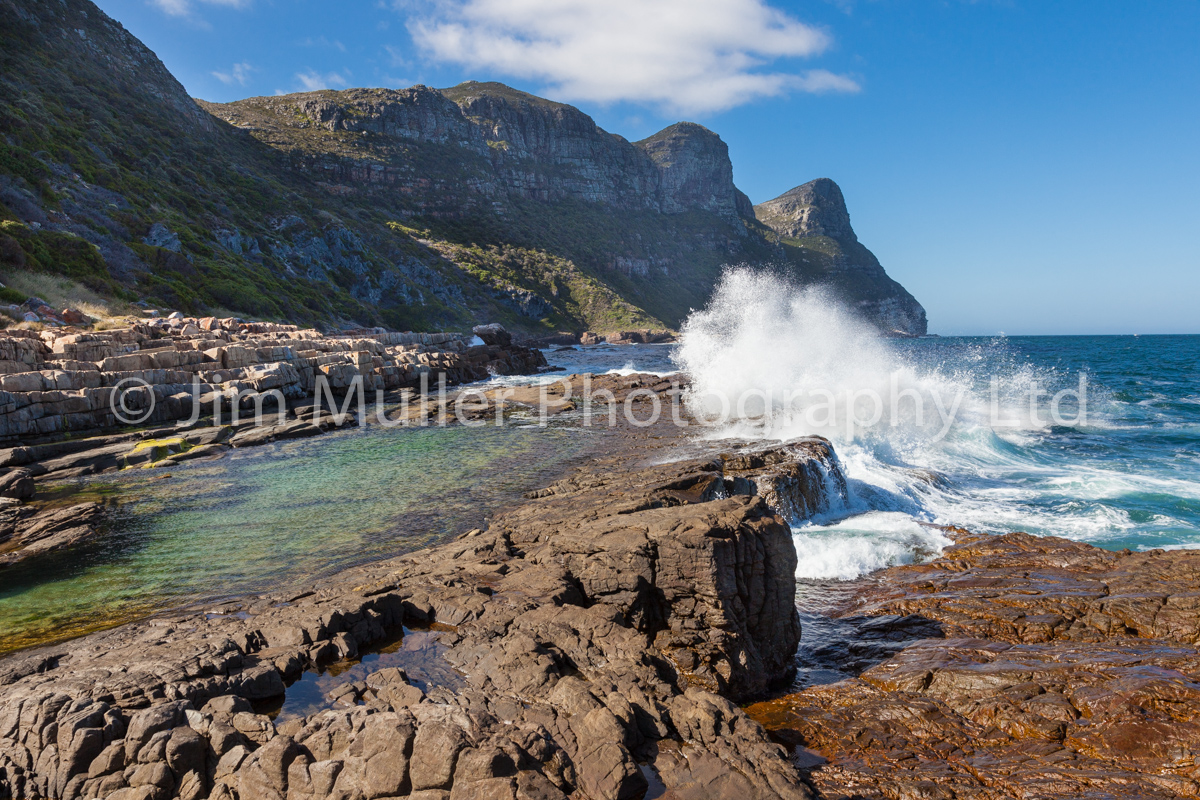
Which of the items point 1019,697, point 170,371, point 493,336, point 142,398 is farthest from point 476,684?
point 493,336

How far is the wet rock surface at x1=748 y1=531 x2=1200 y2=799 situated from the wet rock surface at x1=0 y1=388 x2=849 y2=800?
0.89 metres

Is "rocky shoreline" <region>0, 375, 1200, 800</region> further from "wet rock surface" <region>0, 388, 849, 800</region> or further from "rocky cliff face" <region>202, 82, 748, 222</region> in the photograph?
"rocky cliff face" <region>202, 82, 748, 222</region>

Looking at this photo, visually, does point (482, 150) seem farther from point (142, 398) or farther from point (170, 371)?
point (142, 398)

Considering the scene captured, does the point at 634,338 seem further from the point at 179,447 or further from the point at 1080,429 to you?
the point at 179,447

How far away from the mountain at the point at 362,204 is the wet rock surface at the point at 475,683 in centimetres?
3287

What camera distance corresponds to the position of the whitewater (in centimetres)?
1141

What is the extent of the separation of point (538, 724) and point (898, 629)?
4.94 metres

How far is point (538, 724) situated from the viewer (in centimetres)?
477

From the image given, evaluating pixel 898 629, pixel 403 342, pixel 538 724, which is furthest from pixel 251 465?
pixel 403 342

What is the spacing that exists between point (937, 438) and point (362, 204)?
3279 inches

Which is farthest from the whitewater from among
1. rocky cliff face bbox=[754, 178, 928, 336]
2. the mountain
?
rocky cliff face bbox=[754, 178, 928, 336]

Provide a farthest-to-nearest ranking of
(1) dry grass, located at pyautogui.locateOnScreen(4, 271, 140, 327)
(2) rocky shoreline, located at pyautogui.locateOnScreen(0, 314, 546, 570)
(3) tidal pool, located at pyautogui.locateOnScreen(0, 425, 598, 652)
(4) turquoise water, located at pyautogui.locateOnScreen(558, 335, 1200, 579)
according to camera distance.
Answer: (1) dry grass, located at pyautogui.locateOnScreen(4, 271, 140, 327) < (2) rocky shoreline, located at pyautogui.locateOnScreen(0, 314, 546, 570) < (4) turquoise water, located at pyautogui.locateOnScreen(558, 335, 1200, 579) < (3) tidal pool, located at pyautogui.locateOnScreen(0, 425, 598, 652)

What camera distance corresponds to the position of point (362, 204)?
83.8 meters

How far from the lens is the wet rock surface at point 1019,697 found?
475cm
